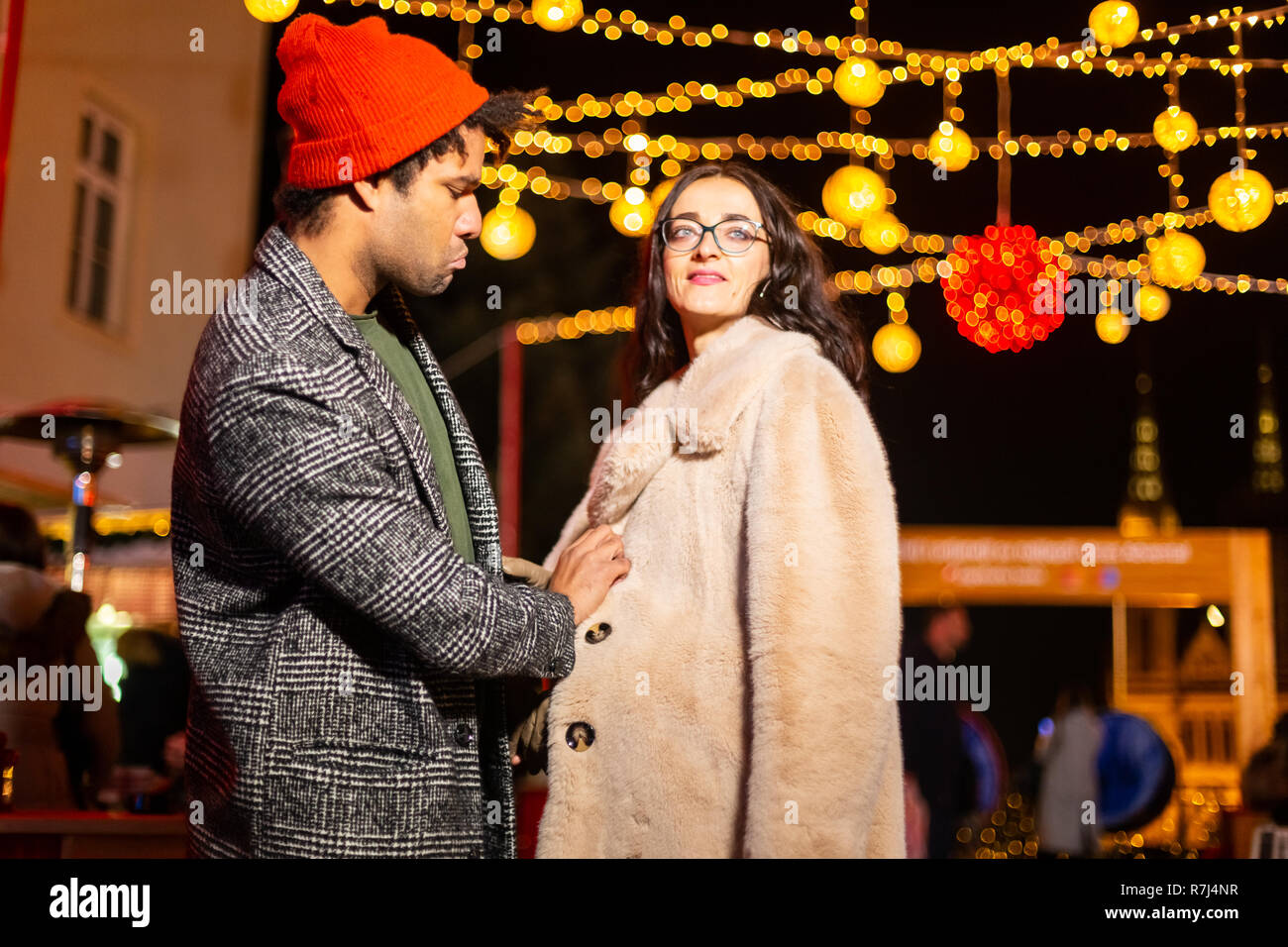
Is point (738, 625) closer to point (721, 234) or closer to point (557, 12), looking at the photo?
point (721, 234)

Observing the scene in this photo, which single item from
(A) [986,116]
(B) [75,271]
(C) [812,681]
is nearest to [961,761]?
(A) [986,116]

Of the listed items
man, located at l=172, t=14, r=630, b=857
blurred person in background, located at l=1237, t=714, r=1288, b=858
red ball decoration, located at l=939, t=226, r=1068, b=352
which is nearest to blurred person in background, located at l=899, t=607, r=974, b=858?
blurred person in background, located at l=1237, t=714, r=1288, b=858

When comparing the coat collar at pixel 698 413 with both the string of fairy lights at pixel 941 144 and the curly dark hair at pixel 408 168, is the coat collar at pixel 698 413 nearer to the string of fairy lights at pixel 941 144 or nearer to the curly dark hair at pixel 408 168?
the curly dark hair at pixel 408 168

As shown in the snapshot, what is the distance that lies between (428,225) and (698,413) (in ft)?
1.95

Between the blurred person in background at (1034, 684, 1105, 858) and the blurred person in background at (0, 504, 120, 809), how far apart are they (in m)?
5.63

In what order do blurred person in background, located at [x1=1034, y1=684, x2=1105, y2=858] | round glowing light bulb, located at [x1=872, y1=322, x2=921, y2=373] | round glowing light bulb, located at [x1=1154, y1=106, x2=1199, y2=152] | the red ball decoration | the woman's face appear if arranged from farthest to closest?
blurred person in background, located at [x1=1034, y1=684, x2=1105, y2=858]
round glowing light bulb, located at [x1=872, y1=322, x2=921, y2=373]
the red ball decoration
round glowing light bulb, located at [x1=1154, y1=106, x2=1199, y2=152]
the woman's face

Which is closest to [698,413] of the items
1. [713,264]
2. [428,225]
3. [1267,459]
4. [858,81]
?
[713,264]

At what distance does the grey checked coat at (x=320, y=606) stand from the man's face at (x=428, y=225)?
5.6 inches

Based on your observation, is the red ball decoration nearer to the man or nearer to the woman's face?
the woman's face

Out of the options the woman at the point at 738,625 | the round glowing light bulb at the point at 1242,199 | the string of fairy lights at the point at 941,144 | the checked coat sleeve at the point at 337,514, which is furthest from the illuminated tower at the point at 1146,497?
the checked coat sleeve at the point at 337,514

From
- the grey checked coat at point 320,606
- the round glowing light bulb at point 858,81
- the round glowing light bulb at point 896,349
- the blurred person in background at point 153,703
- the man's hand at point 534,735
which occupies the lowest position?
the blurred person in background at point 153,703

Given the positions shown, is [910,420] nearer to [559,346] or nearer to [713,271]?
[559,346]

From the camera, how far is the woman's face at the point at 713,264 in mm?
2426

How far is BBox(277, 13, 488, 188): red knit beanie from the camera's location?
2.02m
